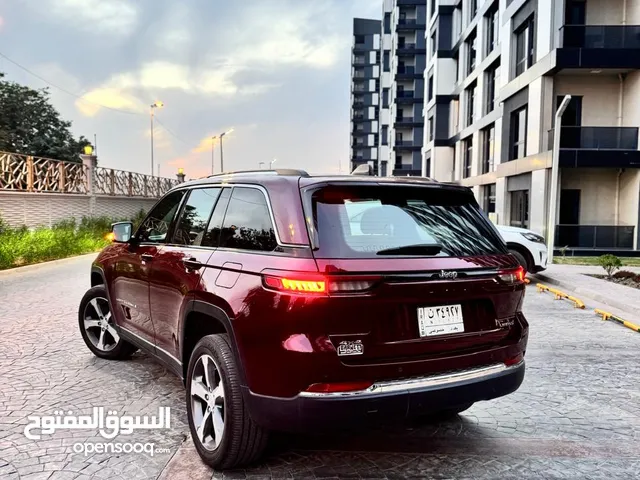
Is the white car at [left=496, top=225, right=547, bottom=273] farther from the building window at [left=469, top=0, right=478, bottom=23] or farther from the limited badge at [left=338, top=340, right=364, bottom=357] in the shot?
the building window at [left=469, top=0, right=478, bottom=23]

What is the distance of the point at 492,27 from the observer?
3094 cm

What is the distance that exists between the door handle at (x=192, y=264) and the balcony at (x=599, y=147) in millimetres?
19398

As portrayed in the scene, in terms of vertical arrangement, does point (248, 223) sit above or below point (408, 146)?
below

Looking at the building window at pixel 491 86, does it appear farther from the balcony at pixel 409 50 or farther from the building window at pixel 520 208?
the balcony at pixel 409 50

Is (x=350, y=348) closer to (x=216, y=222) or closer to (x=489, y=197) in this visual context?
(x=216, y=222)

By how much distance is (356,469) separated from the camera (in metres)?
3.24

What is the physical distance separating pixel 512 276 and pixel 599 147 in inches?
788

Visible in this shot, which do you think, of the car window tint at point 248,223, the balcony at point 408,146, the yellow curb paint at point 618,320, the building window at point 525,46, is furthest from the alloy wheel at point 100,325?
the balcony at point 408,146

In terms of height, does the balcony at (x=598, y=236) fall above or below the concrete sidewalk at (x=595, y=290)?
above

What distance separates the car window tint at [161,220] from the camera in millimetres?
4395

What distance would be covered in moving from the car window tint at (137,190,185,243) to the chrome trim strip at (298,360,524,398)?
224 centimetres

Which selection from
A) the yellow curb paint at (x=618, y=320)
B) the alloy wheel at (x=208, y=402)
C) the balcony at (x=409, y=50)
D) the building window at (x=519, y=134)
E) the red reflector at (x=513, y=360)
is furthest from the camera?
the balcony at (x=409, y=50)

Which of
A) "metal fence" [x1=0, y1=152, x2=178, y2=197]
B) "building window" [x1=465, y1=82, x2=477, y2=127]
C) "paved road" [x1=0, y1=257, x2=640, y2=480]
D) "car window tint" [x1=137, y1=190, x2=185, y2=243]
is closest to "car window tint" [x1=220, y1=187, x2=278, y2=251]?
"car window tint" [x1=137, y1=190, x2=185, y2=243]

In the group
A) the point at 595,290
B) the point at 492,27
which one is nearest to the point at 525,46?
the point at 492,27
